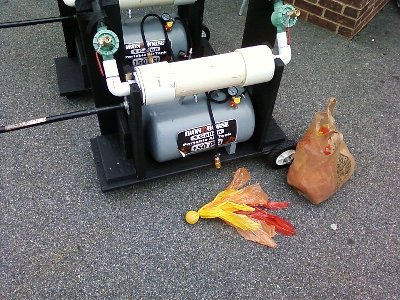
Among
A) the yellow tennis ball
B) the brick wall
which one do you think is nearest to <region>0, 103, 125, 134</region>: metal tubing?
the yellow tennis ball

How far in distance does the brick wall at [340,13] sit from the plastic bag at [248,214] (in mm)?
1621

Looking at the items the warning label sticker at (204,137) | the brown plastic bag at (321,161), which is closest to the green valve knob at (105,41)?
the warning label sticker at (204,137)

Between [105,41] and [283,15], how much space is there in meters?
0.77

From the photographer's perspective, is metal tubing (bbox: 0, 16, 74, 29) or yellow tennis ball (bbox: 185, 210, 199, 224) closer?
yellow tennis ball (bbox: 185, 210, 199, 224)

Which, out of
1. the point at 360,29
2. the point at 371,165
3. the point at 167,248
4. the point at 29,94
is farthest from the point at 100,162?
the point at 360,29

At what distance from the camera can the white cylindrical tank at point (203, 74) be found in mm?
1666

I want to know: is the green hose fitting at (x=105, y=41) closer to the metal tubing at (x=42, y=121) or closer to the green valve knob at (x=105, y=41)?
the green valve knob at (x=105, y=41)

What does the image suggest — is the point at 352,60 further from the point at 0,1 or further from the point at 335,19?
the point at 0,1

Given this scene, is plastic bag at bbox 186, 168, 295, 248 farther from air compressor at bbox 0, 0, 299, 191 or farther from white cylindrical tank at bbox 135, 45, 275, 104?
white cylindrical tank at bbox 135, 45, 275, 104

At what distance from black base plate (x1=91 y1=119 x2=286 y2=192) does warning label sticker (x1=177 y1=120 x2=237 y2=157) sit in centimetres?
10

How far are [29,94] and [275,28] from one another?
148 centimetres

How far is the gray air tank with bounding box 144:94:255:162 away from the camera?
1.90 metres

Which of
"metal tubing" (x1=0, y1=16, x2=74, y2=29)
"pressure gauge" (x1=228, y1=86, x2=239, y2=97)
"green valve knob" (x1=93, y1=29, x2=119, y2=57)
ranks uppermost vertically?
"green valve knob" (x1=93, y1=29, x2=119, y2=57)

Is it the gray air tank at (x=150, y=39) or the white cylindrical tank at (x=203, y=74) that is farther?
the gray air tank at (x=150, y=39)
